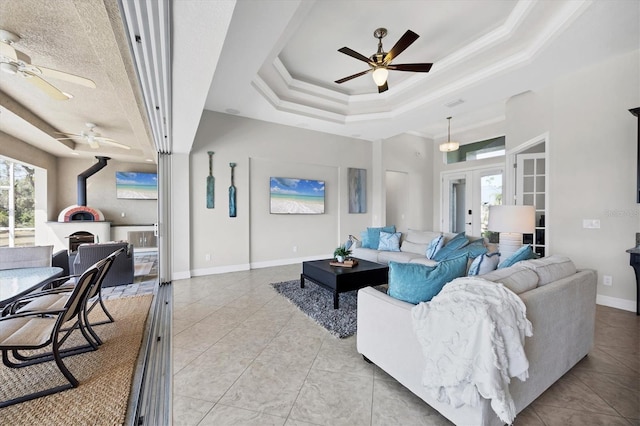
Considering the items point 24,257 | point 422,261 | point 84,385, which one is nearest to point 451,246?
point 422,261

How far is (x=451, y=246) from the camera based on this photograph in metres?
3.99

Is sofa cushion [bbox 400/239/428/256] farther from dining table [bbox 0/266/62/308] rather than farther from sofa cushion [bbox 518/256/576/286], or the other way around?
dining table [bbox 0/266/62/308]

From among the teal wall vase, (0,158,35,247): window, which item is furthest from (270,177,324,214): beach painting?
(0,158,35,247): window

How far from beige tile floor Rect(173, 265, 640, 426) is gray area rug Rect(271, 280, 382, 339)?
129mm

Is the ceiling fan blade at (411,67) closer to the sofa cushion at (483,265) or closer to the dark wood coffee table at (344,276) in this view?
the sofa cushion at (483,265)

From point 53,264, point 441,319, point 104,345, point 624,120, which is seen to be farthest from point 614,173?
point 53,264

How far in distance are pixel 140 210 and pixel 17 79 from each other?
16.0ft

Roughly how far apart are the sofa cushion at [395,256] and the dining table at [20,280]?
432 cm

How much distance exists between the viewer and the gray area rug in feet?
9.03

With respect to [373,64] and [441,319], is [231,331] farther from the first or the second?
[373,64]

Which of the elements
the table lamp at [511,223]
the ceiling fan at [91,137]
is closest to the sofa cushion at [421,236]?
the table lamp at [511,223]

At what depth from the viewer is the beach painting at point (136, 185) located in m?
7.65

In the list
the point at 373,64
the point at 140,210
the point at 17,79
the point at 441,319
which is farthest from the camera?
the point at 140,210

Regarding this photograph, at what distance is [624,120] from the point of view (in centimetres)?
316
